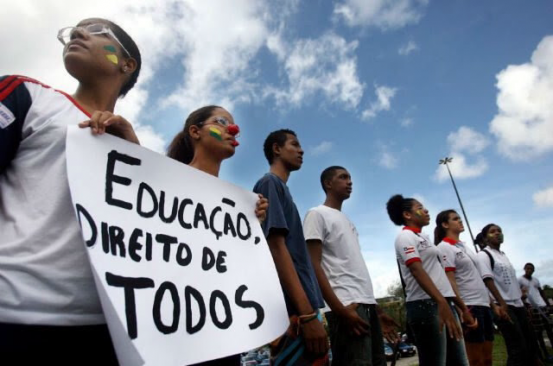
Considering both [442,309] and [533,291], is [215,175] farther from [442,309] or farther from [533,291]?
[533,291]

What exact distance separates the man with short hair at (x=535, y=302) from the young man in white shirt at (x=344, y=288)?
6675 millimetres

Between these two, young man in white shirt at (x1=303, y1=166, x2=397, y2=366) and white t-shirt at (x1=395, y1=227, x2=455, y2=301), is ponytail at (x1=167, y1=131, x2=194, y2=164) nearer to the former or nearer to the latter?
young man in white shirt at (x1=303, y1=166, x2=397, y2=366)

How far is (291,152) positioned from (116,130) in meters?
1.77

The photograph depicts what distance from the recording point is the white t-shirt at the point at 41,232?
1.05 meters

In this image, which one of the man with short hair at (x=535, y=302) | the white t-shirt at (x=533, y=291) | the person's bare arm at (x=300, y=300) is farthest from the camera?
the white t-shirt at (x=533, y=291)

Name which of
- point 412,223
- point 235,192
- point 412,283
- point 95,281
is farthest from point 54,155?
point 412,223

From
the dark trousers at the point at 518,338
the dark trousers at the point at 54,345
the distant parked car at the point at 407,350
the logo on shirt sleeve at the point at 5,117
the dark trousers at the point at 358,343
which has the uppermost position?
the logo on shirt sleeve at the point at 5,117

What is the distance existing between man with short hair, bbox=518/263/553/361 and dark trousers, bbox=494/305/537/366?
2.91 metres

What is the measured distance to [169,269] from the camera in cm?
136

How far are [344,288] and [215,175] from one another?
1415mm

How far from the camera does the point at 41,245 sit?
3.66 feet

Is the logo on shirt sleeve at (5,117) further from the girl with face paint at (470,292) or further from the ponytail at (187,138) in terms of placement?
the girl with face paint at (470,292)

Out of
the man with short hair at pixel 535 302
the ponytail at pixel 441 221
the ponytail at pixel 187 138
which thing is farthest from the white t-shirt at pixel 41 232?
the man with short hair at pixel 535 302

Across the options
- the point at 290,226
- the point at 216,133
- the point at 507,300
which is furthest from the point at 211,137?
the point at 507,300
